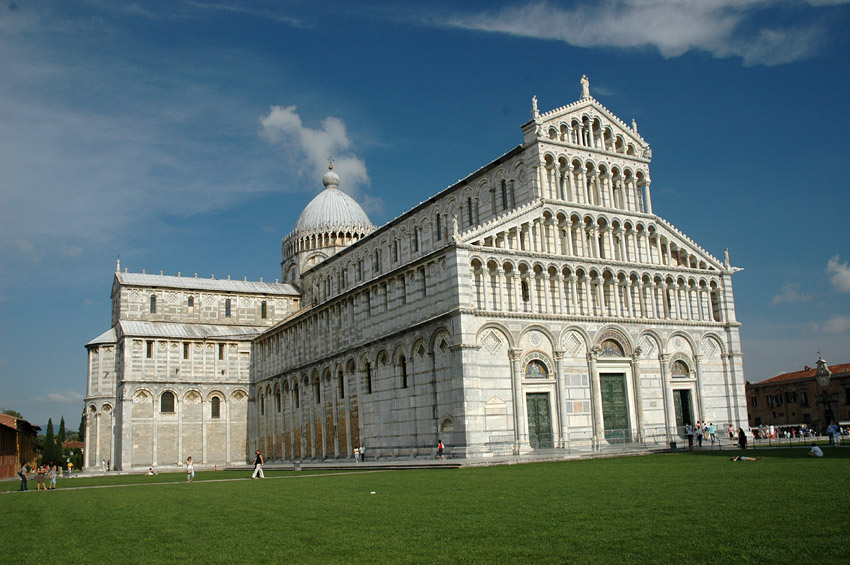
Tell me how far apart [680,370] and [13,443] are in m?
61.4

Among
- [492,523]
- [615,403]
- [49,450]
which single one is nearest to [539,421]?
[615,403]

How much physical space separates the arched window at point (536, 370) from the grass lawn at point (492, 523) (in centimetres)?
1762

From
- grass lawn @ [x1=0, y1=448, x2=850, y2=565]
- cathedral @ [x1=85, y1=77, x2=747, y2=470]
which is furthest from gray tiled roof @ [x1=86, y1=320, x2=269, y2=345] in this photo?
grass lawn @ [x1=0, y1=448, x2=850, y2=565]

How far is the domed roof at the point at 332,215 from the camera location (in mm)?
72500

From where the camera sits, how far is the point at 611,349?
42.6 metres

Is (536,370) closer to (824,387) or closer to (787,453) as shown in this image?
(787,453)

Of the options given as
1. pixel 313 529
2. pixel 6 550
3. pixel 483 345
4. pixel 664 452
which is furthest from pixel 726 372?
pixel 6 550

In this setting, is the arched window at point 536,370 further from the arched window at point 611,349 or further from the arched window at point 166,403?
the arched window at point 166,403

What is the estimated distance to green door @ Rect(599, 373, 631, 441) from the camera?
4147 cm

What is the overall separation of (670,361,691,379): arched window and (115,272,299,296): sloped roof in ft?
128

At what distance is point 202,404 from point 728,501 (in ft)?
184

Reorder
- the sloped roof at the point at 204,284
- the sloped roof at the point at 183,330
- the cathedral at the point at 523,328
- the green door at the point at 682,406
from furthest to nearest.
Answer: the sloped roof at the point at 204,284 < the sloped roof at the point at 183,330 < the green door at the point at 682,406 < the cathedral at the point at 523,328

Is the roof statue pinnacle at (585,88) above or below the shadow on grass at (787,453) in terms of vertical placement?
above

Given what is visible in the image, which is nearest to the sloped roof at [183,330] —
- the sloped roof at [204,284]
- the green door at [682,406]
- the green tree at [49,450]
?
the sloped roof at [204,284]
